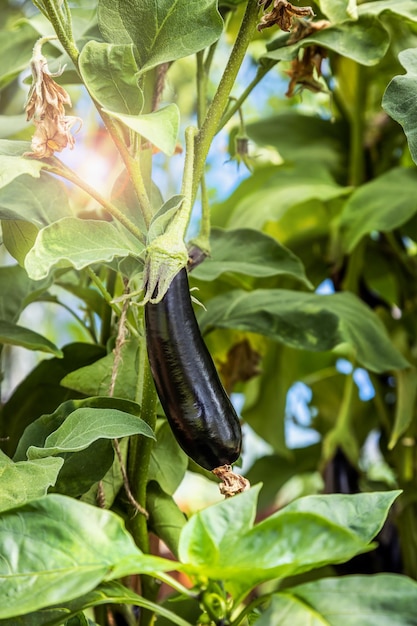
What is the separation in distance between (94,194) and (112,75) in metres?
0.05

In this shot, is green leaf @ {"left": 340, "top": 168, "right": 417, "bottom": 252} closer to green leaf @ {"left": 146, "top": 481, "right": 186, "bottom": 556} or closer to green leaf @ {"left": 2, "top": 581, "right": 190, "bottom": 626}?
green leaf @ {"left": 146, "top": 481, "right": 186, "bottom": 556}

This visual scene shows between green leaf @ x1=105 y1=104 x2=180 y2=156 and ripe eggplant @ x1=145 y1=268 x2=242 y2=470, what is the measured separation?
0.06 meters

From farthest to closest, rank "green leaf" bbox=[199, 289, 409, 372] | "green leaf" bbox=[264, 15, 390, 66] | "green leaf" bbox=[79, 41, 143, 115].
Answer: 1. "green leaf" bbox=[199, 289, 409, 372]
2. "green leaf" bbox=[264, 15, 390, 66]
3. "green leaf" bbox=[79, 41, 143, 115]

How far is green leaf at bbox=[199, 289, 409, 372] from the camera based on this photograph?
1.83ft

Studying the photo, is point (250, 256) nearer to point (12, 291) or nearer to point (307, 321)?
point (307, 321)

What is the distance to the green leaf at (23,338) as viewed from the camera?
48 centimetres

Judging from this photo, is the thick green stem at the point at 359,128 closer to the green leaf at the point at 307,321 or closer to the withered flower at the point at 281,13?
the green leaf at the point at 307,321

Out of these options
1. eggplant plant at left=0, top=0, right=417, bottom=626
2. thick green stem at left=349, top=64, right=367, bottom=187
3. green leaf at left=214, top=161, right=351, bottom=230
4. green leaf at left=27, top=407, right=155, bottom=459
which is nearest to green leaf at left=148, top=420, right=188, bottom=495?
eggplant plant at left=0, top=0, right=417, bottom=626

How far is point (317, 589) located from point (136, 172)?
8.3 inches

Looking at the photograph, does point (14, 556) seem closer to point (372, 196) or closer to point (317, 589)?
point (317, 589)

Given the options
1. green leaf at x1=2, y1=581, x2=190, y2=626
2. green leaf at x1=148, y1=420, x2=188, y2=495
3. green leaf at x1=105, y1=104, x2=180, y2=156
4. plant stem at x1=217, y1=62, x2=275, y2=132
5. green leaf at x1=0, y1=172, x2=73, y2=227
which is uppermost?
green leaf at x1=105, y1=104, x2=180, y2=156

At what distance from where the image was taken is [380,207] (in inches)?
28.7

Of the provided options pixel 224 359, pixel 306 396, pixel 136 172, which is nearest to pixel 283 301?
pixel 224 359

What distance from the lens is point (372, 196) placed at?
75 cm
